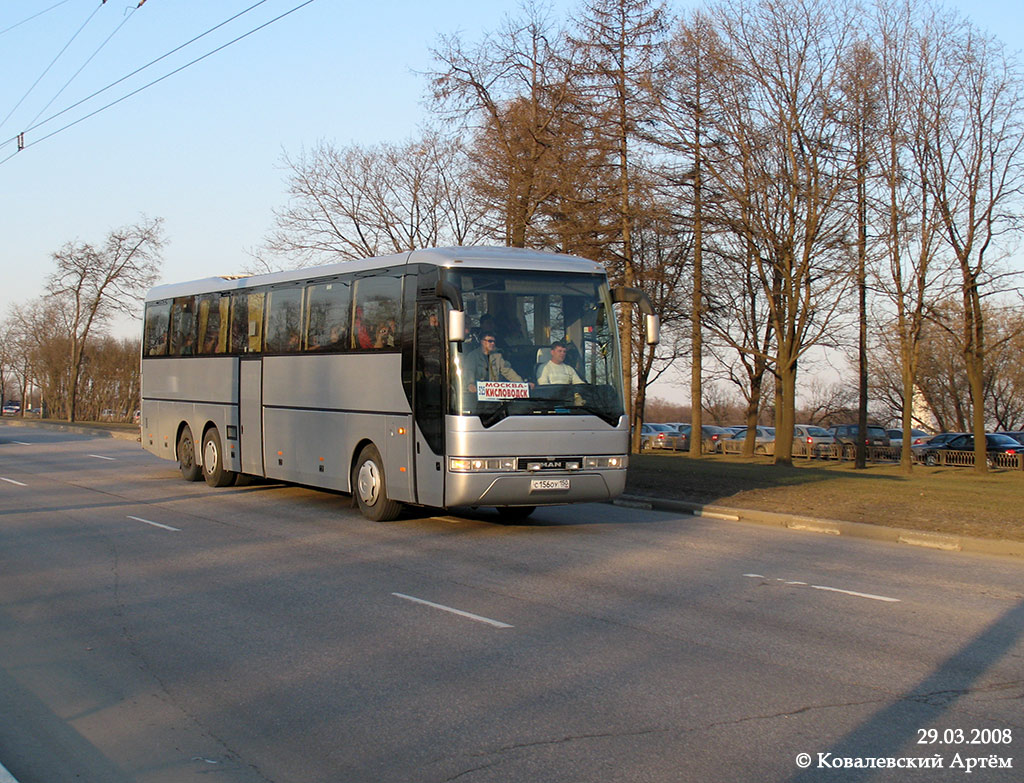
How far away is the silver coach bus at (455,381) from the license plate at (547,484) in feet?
0.05

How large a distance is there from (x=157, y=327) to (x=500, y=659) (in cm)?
1776

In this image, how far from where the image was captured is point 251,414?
18797 mm

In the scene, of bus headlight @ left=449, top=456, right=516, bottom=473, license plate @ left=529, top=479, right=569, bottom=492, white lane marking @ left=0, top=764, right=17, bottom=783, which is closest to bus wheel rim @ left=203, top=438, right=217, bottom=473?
bus headlight @ left=449, top=456, right=516, bottom=473

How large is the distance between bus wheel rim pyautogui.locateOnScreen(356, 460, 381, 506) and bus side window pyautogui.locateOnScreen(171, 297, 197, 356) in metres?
7.33

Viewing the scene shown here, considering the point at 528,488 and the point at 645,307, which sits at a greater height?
the point at 645,307

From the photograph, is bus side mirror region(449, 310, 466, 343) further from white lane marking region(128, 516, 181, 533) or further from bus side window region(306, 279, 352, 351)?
white lane marking region(128, 516, 181, 533)

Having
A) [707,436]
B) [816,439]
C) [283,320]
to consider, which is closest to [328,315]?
[283,320]

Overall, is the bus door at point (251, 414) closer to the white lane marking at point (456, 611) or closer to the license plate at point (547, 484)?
the license plate at point (547, 484)

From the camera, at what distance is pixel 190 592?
997 centimetres

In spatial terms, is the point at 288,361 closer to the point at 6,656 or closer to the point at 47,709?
the point at 6,656

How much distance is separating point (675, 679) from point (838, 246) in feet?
75.6

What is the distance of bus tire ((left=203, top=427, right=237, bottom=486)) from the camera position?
20078mm

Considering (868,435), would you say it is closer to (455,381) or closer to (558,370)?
(558,370)

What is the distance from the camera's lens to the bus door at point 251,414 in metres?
18.5
